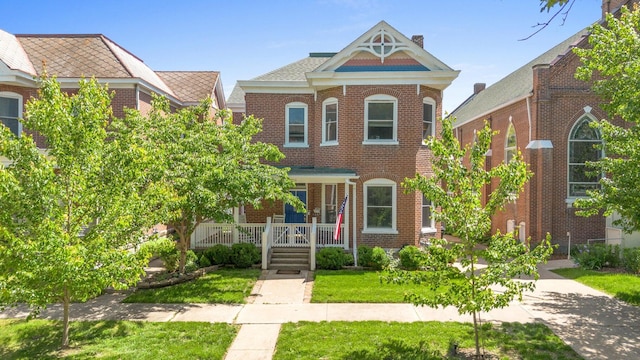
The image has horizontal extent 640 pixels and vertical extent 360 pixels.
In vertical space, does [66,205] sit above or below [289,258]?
→ above

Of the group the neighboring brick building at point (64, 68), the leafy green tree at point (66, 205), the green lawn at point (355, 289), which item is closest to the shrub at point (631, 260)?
the green lawn at point (355, 289)

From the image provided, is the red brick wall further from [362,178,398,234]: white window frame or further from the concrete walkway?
the concrete walkway

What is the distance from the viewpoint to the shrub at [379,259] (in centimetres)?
1441

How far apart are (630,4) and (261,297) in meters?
19.4

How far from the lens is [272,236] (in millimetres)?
15938

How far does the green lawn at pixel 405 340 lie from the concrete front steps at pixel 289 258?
5952 mm

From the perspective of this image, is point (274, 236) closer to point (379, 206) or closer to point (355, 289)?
point (379, 206)

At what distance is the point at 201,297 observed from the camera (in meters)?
11.2

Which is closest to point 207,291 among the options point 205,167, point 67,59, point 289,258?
point 205,167

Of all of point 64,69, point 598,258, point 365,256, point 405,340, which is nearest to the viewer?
point 405,340

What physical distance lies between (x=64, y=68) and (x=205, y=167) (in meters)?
9.54

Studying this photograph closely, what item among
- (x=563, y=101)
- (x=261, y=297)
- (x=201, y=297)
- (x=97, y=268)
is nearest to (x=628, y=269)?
(x=563, y=101)

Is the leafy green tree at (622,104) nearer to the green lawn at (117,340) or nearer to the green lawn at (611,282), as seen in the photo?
the green lawn at (611,282)

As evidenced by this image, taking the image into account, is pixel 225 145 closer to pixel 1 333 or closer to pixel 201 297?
pixel 201 297
